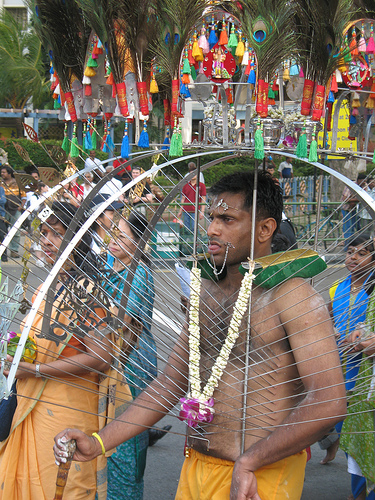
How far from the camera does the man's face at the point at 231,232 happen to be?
7.52 feet

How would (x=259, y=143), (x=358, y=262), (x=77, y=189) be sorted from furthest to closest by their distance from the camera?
(x=358, y=262)
(x=77, y=189)
(x=259, y=143)

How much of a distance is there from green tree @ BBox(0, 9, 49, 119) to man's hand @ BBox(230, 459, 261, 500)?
792 inches

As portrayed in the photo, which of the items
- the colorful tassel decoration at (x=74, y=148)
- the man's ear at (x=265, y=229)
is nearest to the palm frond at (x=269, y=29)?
the man's ear at (x=265, y=229)

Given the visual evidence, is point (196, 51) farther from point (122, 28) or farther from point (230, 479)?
point (230, 479)

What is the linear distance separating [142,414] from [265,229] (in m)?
0.89

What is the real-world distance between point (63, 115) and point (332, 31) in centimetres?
128

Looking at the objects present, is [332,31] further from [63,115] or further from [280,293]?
[63,115]

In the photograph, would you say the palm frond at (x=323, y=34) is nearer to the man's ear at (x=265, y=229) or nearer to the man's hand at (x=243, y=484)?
the man's ear at (x=265, y=229)

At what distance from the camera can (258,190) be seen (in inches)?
93.0

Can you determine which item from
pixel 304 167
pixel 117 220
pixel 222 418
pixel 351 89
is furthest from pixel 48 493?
pixel 304 167

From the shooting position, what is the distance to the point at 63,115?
268cm

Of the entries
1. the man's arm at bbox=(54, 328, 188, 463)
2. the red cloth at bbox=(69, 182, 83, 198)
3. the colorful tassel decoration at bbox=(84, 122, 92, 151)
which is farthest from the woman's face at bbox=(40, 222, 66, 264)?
the man's arm at bbox=(54, 328, 188, 463)

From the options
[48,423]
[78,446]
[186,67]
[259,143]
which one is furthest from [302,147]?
[48,423]

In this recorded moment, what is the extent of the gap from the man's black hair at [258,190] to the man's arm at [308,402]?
473 mm
